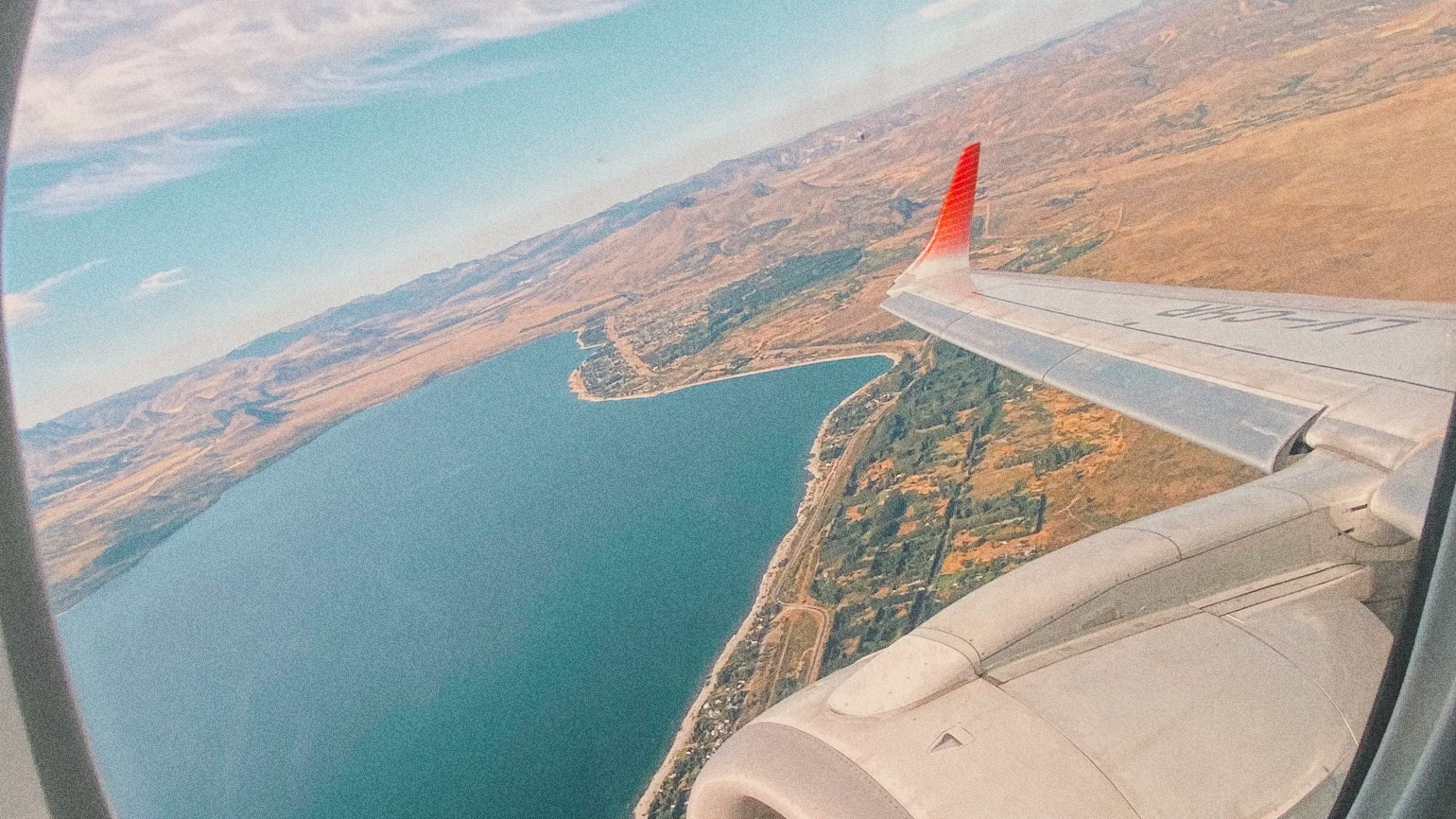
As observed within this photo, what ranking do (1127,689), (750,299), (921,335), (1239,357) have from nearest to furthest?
1. (1127,689)
2. (1239,357)
3. (921,335)
4. (750,299)

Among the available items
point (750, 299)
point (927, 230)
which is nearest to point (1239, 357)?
point (927, 230)

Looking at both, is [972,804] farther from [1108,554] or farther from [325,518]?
[325,518]

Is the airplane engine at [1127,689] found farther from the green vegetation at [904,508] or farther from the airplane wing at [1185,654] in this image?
the green vegetation at [904,508]

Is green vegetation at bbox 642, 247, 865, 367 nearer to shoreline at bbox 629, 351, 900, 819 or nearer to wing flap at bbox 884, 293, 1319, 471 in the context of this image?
shoreline at bbox 629, 351, 900, 819

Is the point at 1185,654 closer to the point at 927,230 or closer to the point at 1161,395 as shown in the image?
the point at 1161,395

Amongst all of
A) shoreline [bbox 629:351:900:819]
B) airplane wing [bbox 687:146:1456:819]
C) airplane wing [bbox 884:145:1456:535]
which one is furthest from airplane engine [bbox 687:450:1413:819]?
shoreline [bbox 629:351:900:819]

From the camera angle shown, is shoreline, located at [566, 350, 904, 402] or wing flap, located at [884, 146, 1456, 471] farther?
shoreline, located at [566, 350, 904, 402]

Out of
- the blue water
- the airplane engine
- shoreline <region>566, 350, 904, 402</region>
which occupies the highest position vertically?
the airplane engine

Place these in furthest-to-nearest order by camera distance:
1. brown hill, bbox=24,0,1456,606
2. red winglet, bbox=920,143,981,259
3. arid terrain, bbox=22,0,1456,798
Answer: brown hill, bbox=24,0,1456,606 → arid terrain, bbox=22,0,1456,798 → red winglet, bbox=920,143,981,259
